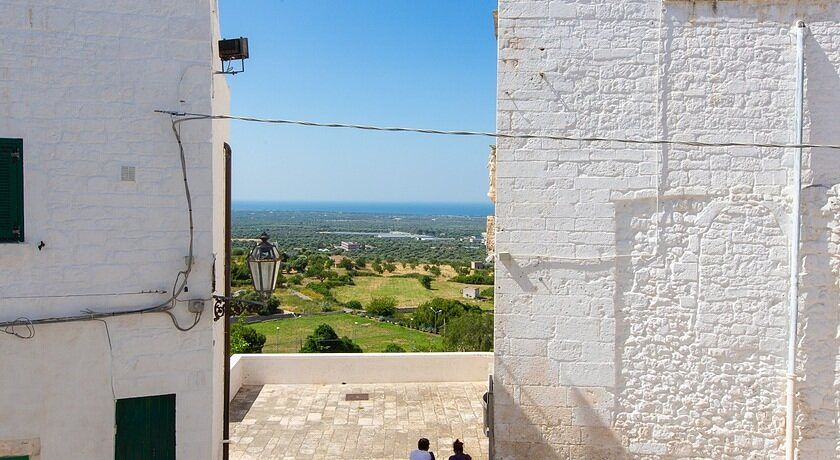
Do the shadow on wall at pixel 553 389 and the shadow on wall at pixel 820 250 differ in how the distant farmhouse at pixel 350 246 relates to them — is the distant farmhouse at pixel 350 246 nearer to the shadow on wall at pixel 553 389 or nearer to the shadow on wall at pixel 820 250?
the shadow on wall at pixel 553 389

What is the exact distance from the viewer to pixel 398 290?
46500 millimetres

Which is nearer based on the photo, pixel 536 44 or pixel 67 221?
pixel 67 221

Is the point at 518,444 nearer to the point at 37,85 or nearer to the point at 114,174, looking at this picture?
the point at 114,174

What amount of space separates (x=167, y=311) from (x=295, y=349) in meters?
19.1

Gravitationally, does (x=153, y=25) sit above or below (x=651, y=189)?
above

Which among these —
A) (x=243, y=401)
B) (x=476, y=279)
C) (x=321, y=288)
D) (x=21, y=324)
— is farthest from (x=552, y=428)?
(x=476, y=279)

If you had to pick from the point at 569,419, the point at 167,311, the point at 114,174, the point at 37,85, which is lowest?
the point at 569,419

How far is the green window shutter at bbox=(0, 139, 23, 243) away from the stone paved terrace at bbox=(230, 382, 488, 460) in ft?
13.1

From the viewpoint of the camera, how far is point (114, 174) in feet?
18.4

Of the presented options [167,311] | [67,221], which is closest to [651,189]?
[167,311]

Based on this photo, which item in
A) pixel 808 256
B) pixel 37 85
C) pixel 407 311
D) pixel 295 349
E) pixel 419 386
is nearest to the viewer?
pixel 37 85

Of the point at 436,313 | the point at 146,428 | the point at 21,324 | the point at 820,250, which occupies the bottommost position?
the point at 436,313

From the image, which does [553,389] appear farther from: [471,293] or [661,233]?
[471,293]

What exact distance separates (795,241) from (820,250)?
1.11 feet
